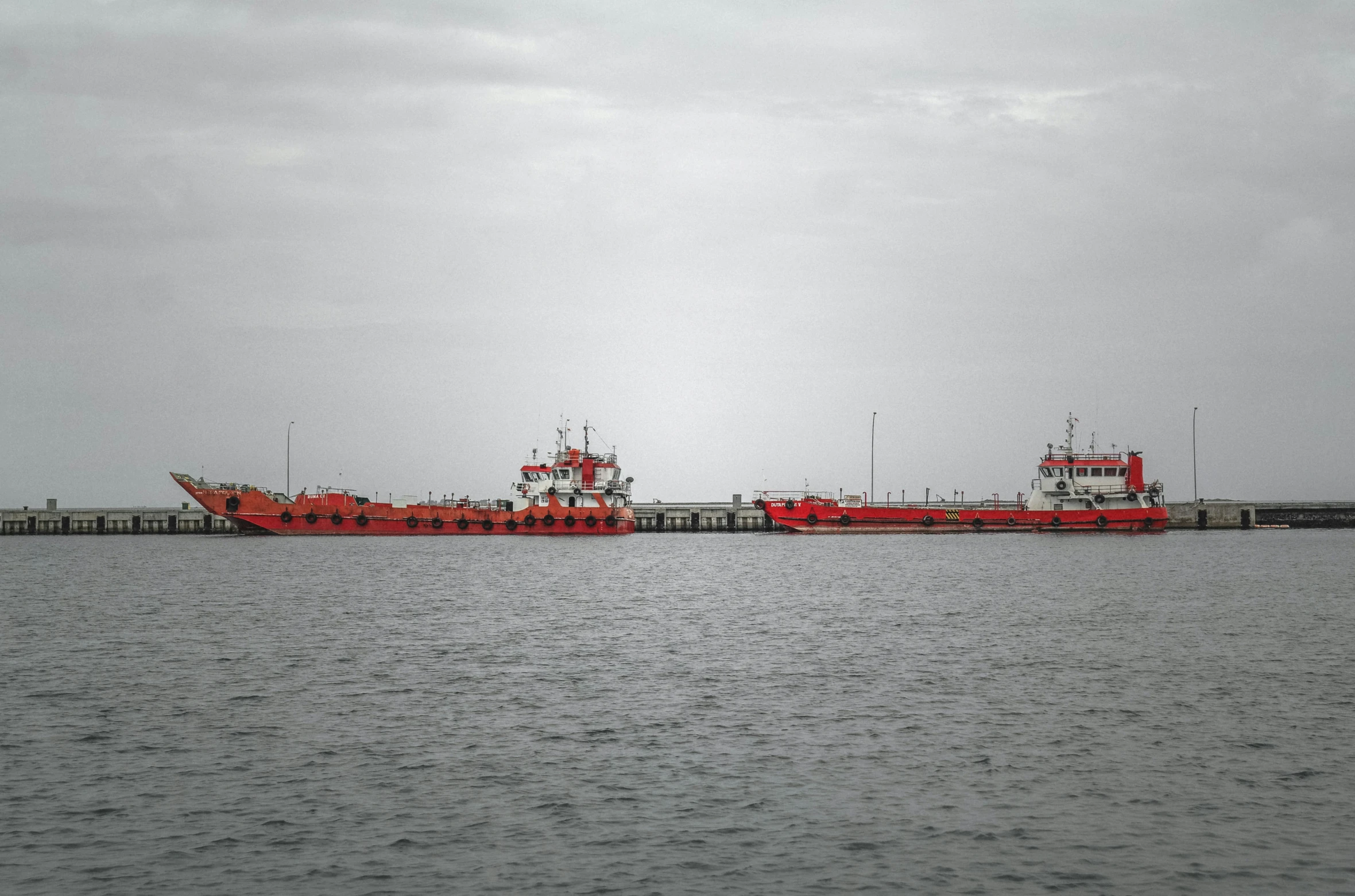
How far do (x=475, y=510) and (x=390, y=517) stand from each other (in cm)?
642

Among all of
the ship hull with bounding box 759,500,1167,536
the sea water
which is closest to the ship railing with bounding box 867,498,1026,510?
the ship hull with bounding box 759,500,1167,536

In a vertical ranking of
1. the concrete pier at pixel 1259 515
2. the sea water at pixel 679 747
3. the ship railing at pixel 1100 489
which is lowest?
the sea water at pixel 679 747

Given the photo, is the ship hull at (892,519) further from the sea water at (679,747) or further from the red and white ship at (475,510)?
the sea water at (679,747)

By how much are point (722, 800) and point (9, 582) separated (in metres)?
49.2

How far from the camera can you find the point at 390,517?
87062 mm

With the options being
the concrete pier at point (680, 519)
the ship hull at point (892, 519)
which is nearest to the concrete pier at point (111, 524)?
the concrete pier at point (680, 519)

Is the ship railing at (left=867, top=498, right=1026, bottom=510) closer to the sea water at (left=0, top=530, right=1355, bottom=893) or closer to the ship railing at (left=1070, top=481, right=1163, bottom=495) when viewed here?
the ship railing at (left=1070, top=481, right=1163, bottom=495)

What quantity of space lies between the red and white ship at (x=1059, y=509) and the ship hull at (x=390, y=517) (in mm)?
14571

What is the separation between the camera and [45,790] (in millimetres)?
15734

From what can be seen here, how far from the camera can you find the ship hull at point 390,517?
83.7 metres

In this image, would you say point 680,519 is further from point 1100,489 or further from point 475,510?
point 1100,489

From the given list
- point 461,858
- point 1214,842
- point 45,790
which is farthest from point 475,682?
point 1214,842

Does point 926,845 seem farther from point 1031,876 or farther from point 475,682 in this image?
point 475,682

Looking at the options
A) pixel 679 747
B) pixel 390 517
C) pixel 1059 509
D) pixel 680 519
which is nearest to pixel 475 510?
pixel 390 517
